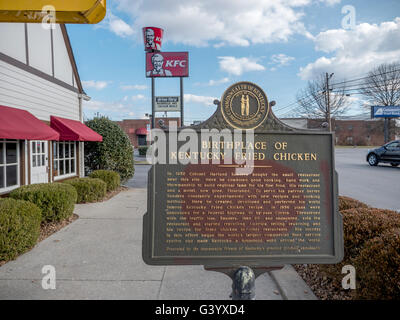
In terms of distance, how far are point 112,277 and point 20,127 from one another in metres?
4.35

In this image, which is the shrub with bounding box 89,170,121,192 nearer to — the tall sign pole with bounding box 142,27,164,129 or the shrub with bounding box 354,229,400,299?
the tall sign pole with bounding box 142,27,164,129

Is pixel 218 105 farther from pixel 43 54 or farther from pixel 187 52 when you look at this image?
pixel 187 52

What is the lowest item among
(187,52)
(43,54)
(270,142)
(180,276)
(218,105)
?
(180,276)

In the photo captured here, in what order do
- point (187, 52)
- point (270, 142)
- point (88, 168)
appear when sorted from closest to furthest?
1. point (270, 142)
2. point (88, 168)
3. point (187, 52)

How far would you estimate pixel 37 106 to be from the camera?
841 cm

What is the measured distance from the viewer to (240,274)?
7.39ft

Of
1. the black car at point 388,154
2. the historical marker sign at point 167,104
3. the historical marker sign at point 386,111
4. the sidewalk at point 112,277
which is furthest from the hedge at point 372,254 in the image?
the historical marker sign at point 386,111

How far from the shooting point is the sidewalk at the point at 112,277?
3.51 metres

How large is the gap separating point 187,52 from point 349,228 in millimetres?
12830

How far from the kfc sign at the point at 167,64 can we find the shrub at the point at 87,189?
691cm

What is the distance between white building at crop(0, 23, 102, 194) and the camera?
6883mm

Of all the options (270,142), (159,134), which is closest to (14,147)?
(159,134)

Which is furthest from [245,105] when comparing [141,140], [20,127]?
[141,140]
